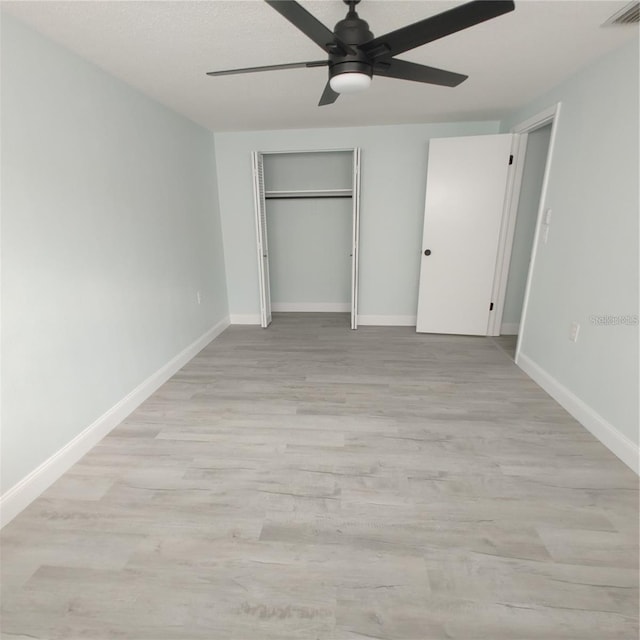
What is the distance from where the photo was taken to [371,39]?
1.45 metres

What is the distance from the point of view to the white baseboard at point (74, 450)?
1.70 m

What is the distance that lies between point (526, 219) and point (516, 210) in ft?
0.52

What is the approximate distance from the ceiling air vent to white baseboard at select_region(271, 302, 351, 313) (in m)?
3.78

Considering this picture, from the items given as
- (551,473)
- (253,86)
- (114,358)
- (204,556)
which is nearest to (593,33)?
(253,86)

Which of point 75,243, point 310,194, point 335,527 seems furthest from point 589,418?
point 310,194

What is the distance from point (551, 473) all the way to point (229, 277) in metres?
3.91

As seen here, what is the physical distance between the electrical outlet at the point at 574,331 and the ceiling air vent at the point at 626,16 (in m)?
1.72

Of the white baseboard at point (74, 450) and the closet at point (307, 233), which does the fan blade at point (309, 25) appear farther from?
the closet at point (307, 233)

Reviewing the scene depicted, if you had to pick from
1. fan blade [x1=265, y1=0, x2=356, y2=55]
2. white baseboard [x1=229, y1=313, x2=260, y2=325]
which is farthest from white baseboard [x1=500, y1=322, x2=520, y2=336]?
fan blade [x1=265, y1=0, x2=356, y2=55]

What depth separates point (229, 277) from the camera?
15.0ft

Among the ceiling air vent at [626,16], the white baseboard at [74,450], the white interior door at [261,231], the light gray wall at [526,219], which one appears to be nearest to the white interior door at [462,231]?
the light gray wall at [526,219]

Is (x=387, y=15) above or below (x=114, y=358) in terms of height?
above

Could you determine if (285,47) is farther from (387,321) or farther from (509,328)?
(509,328)

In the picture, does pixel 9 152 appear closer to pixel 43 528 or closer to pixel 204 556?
pixel 43 528
